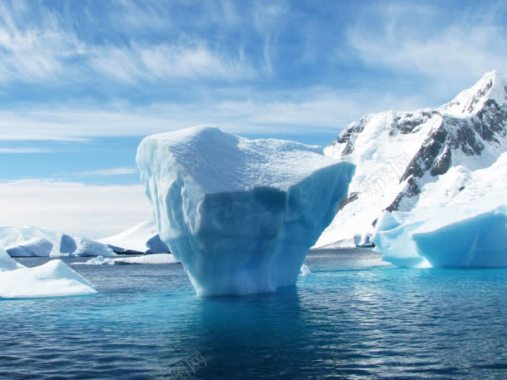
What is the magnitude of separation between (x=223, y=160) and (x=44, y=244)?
8805cm

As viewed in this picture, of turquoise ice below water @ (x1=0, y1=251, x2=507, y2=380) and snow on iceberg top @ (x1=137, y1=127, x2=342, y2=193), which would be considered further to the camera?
snow on iceberg top @ (x1=137, y1=127, x2=342, y2=193)

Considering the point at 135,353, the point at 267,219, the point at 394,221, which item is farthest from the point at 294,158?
the point at 394,221

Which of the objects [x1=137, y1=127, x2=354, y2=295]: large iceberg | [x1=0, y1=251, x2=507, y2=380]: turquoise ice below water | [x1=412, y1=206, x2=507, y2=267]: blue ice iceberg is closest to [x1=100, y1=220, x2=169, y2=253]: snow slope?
[x1=412, y1=206, x2=507, y2=267]: blue ice iceberg

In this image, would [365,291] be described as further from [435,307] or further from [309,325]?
[309,325]

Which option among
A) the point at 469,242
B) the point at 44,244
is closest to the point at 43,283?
the point at 469,242

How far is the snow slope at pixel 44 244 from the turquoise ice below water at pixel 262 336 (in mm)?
72707

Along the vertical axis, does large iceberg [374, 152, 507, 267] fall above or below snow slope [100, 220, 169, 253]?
below

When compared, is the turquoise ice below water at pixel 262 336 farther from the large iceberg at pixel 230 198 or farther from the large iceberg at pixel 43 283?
the large iceberg at pixel 43 283

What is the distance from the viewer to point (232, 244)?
25.1 meters

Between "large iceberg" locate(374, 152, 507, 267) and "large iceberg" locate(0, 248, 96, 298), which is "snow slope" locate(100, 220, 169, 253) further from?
"large iceberg" locate(0, 248, 96, 298)

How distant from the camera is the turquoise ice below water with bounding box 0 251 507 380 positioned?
1240 centimetres

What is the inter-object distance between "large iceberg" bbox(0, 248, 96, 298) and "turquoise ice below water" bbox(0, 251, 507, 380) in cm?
217

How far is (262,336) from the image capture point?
16281 mm

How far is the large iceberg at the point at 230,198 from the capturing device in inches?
945
